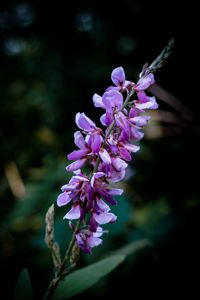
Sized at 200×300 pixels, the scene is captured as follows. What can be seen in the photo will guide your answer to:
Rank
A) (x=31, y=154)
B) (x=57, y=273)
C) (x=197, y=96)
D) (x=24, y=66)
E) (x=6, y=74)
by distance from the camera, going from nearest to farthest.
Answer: (x=57, y=273) → (x=31, y=154) → (x=197, y=96) → (x=6, y=74) → (x=24, y=66)

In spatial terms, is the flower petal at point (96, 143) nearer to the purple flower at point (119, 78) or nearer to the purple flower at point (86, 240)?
the purple flower at point (119, 78)

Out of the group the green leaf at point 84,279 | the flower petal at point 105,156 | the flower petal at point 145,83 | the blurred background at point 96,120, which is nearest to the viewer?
the flower petal at point 105,156

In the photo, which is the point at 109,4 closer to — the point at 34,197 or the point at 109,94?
the point at 34,197

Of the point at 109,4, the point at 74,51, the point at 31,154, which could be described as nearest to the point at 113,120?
the point at 31,154

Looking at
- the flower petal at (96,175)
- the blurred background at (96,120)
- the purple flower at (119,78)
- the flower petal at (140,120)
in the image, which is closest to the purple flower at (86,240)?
the flower petal at (96,175)

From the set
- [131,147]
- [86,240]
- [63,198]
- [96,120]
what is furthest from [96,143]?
[96,120]

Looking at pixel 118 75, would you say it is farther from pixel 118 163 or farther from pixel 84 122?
pixel 118 163
